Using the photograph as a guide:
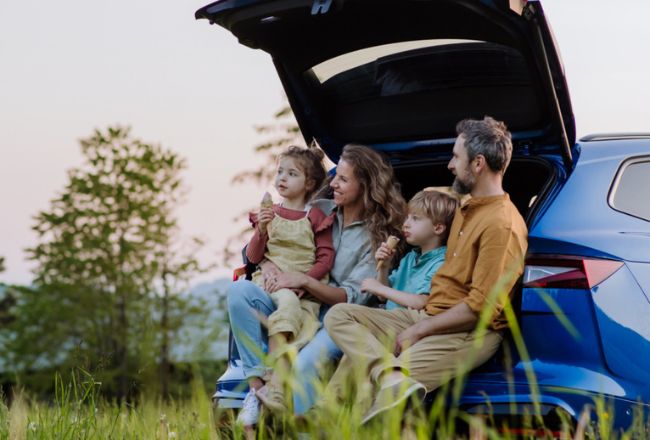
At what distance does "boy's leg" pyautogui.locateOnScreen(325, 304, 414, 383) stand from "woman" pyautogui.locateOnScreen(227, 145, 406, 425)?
216mm

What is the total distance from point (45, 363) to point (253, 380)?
71.9ft

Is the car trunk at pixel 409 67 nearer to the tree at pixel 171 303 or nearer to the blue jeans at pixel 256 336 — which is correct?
the blue jeans at pixel 256 336

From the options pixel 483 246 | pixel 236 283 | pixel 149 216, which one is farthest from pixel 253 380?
pixel 149 216

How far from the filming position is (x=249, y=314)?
4.55 metres

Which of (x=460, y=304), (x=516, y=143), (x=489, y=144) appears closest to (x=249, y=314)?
(x=460, y=304)

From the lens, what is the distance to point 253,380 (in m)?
4.48

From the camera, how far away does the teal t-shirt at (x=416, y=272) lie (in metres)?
4.45

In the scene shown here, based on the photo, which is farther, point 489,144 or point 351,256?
point 351,256

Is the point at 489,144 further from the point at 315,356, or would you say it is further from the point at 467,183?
the point at 315,356

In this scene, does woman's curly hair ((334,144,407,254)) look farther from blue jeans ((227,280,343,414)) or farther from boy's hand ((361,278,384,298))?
blue jeans ((227,280,343,414))

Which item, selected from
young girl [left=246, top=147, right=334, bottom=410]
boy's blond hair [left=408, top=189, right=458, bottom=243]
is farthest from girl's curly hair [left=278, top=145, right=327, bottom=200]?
boy's blond hair [left=408, top=189, right=458, bottom=243]

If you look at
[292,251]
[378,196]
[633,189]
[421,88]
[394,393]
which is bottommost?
[394,393]

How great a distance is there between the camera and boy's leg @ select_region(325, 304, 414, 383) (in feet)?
13.2

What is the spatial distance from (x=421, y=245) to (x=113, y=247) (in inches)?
753
